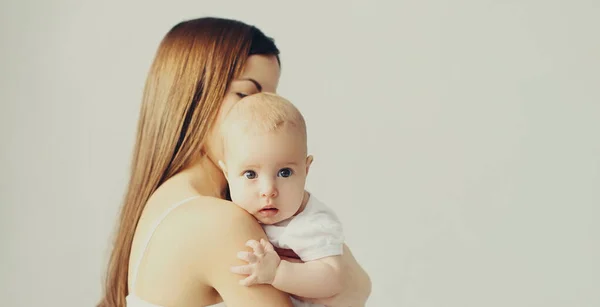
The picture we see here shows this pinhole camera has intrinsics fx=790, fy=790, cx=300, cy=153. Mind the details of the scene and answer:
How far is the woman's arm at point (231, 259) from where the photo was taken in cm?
152

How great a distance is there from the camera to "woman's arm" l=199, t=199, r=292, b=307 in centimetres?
152

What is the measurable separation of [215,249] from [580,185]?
2.71 m

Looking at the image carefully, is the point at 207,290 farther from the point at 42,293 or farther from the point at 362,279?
the point at 42,293

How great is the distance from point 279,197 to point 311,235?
97 millimetres

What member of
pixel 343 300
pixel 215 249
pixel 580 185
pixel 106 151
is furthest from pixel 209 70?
pixel 580 185

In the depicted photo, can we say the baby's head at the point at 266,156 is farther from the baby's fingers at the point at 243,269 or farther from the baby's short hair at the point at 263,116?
the baby's fingers at the point at 243,269

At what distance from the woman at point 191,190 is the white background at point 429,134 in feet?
5.25

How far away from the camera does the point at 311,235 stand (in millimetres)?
1543

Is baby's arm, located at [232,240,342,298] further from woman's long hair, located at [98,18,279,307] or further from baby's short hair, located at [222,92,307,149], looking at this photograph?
woman's long hair, located at [98,18,279,307]

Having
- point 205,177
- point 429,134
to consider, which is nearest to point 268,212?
point 205,177

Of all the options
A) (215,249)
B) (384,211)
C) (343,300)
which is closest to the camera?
(215,249)

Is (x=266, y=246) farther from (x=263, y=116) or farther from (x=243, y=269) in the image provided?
(x=263, y=116)

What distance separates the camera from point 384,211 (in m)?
3.67

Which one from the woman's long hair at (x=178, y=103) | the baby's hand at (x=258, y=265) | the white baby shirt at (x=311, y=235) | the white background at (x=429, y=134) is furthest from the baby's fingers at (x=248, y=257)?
the white background at (x=429, y=134)
